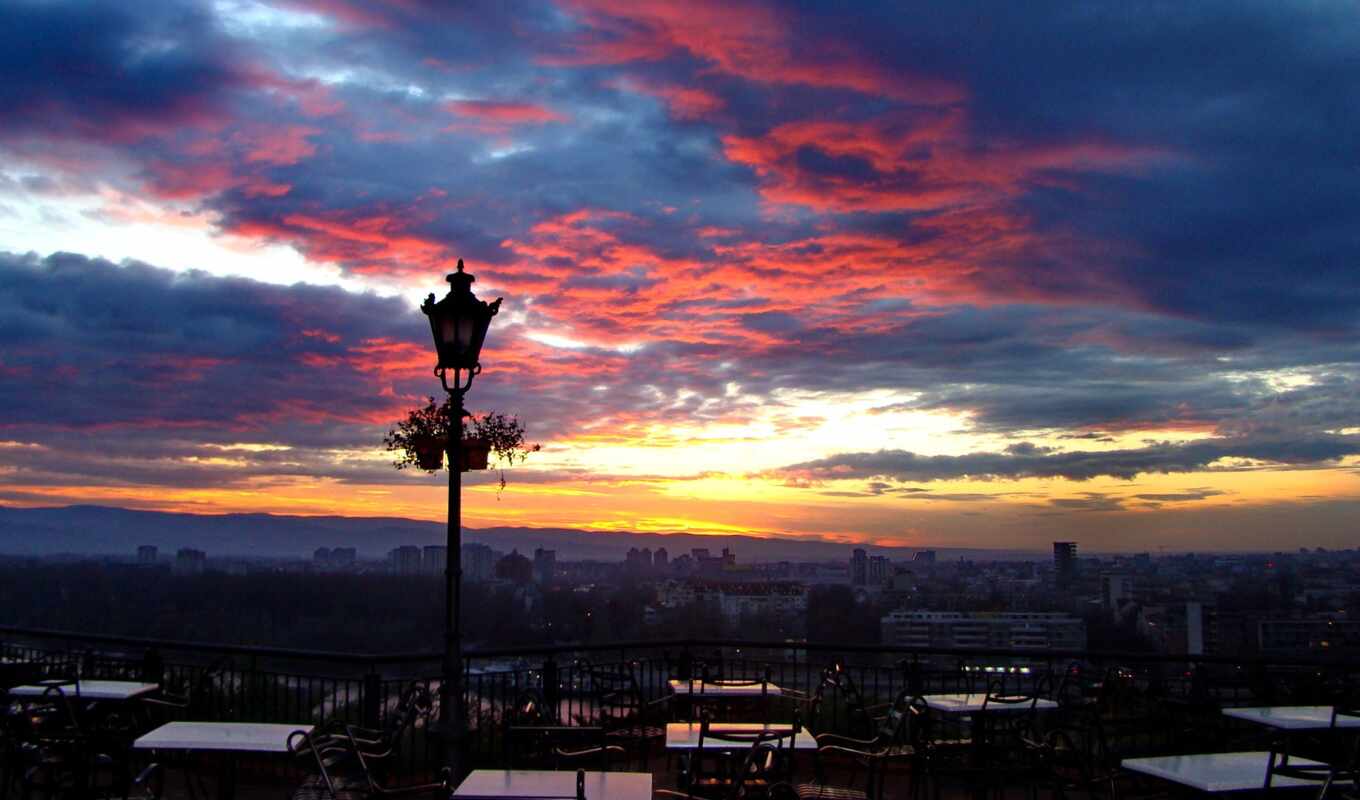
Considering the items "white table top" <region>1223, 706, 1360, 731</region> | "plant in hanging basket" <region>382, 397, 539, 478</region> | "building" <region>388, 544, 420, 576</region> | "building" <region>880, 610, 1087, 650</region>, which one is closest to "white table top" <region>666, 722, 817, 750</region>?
"plant in hanging basket" <region>382, 397, 539, 478</region>

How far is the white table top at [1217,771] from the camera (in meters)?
4.71

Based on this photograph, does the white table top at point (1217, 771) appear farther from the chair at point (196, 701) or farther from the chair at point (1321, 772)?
the chair at point (196, 701)

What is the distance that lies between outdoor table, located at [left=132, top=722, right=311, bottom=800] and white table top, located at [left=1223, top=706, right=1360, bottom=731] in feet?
19.9

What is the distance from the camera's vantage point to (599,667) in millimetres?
9547

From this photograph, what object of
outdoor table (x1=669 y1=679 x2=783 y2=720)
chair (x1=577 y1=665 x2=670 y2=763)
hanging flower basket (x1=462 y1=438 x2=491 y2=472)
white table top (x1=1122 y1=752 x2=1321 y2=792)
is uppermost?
hanging flower basket (x1=462 y1=438 x2=491 y2=472)

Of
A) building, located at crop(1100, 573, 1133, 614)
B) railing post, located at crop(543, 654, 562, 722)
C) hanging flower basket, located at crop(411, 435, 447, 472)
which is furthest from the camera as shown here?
building, located at crop(1100, 573, 1133, 614)

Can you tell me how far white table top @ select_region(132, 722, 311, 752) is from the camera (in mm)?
5539

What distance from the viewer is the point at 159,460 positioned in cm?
2227

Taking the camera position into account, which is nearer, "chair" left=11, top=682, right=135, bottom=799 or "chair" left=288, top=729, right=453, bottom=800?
"chair" left=288, top=729, right=453, bottom=800

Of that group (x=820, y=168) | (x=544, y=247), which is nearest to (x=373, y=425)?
(x=544, y=247)

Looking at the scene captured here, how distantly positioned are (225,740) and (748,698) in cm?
404

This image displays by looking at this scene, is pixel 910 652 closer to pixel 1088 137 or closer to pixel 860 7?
pixel 860 7

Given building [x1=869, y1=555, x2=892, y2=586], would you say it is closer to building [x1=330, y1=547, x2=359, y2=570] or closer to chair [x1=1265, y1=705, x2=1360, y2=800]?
building [x1=330, y1=547, x2=359, y2=570]

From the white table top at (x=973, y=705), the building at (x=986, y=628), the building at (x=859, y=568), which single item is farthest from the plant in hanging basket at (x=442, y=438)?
the building at (x=859, y=568)
